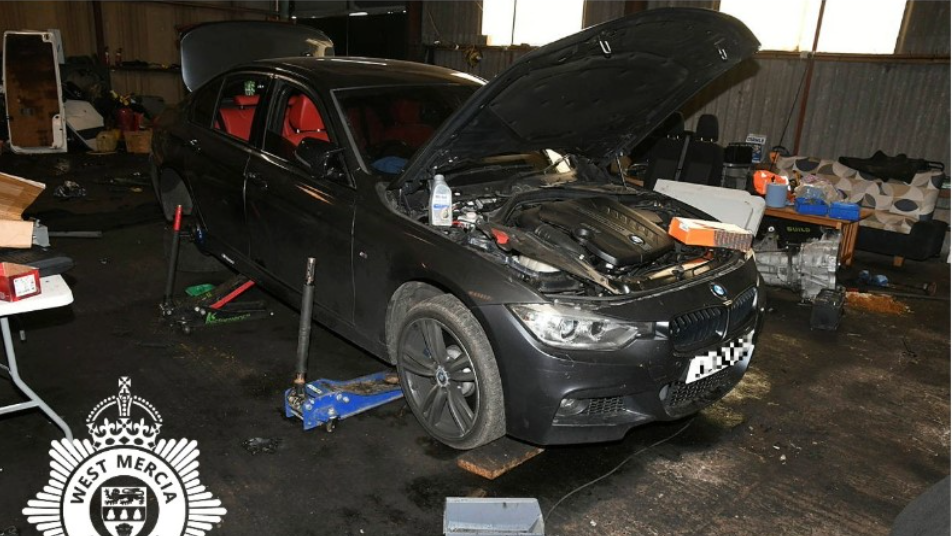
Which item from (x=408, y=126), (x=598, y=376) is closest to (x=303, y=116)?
(x=408, y=126)

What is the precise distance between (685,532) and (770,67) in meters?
7.59

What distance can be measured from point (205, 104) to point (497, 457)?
315 cm

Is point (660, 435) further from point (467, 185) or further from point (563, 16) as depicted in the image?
point (563, 16)

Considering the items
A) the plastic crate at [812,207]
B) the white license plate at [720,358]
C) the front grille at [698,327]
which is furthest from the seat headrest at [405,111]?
the plastic crate at [812,207]

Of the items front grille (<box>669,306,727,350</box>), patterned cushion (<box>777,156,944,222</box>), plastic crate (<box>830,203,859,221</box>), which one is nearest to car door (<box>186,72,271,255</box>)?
front grille (<box>669,306,727,350</box>)

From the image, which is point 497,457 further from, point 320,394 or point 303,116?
point 303,116

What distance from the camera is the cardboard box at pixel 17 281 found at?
250 centimetres

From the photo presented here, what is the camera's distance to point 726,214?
5.16 meters

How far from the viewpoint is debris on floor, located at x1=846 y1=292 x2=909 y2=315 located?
534cm

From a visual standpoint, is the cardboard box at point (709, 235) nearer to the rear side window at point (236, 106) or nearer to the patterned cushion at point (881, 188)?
the rear side window at point (236, 106)

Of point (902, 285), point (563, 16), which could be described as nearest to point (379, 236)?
point (902, 285)

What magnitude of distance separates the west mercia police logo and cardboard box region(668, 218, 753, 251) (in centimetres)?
229

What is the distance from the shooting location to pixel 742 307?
3074 mm

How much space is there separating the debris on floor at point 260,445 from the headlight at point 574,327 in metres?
1.31
